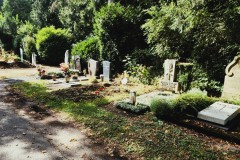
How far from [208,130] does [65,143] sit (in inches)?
168

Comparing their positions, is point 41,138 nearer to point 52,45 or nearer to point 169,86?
point 169,86

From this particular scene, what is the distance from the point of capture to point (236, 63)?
10523mm

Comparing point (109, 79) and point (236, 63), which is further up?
point (236, 63)

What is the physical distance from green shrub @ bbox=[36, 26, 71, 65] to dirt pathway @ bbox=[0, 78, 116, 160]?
15034 millimetres

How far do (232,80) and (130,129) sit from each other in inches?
241

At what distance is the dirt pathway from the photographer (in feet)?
19.2

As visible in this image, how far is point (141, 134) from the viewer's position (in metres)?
6.87

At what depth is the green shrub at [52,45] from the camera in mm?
23328

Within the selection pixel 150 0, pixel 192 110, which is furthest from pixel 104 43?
pixel 192 110

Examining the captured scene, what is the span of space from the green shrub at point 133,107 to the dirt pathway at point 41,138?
2199 millimetres

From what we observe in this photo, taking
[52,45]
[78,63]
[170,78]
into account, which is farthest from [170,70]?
[52,45]

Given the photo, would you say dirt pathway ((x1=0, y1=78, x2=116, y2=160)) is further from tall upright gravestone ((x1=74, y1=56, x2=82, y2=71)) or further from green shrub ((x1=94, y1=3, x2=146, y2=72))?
green shrub ((x1=94, y1=3, x2=146, y2=72))

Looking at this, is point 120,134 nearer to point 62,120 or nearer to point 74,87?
point 62,120

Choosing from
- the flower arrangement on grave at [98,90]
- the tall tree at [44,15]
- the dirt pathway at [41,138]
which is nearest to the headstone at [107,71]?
the flower arrangement on grave at [98,90]
